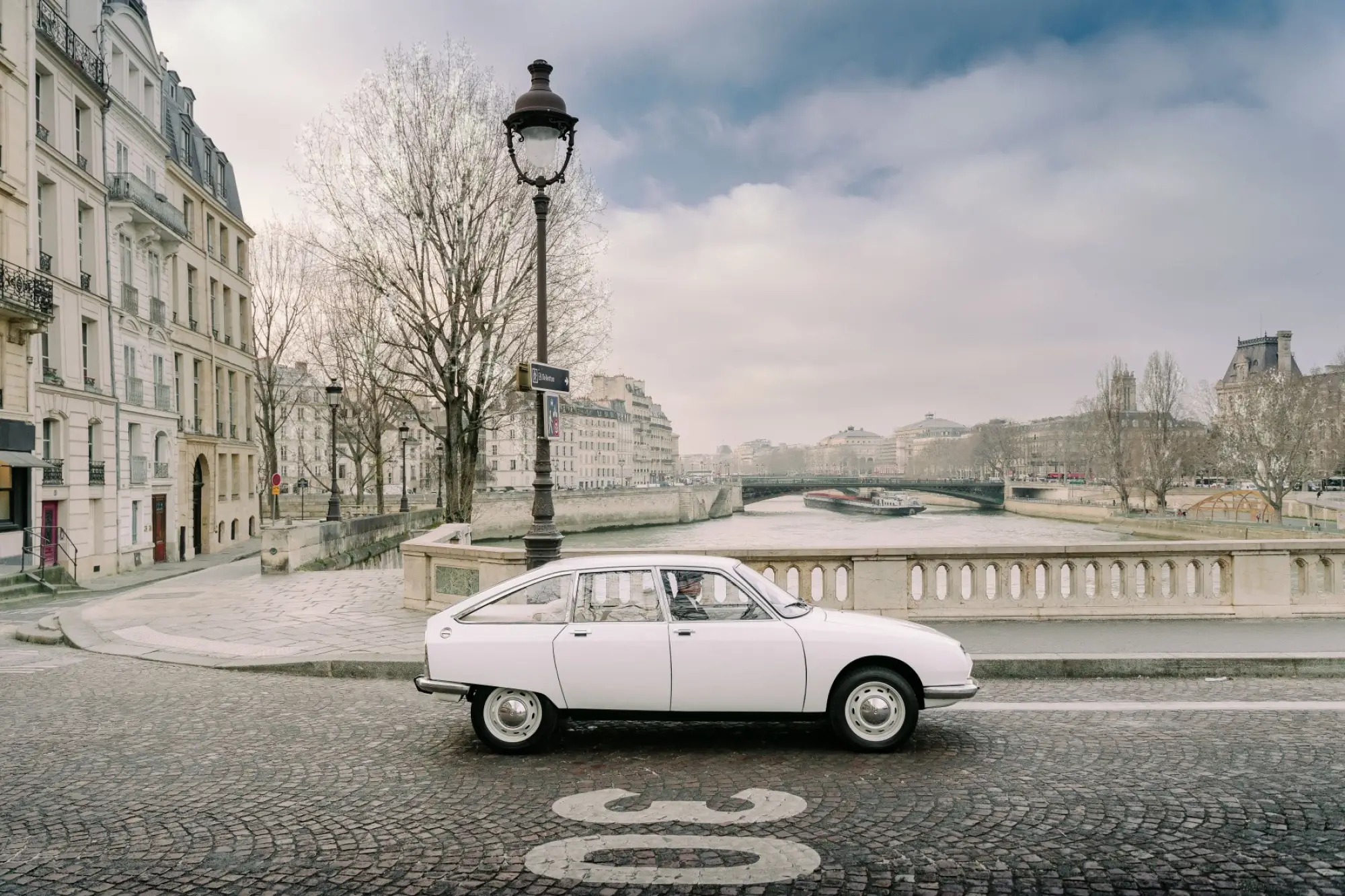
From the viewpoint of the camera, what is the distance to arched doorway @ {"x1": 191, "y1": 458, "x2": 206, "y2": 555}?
113 feet

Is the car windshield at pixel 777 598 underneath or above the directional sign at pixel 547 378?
underneath

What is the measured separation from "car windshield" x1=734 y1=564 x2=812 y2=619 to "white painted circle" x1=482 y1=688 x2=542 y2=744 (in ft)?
5.56

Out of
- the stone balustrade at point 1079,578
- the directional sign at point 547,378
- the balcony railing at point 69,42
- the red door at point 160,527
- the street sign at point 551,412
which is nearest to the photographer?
the directional sign at point 547,378

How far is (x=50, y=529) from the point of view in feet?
73.6

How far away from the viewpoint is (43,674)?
9.05 meters

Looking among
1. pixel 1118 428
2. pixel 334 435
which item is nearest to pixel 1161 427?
pixel 1118 428

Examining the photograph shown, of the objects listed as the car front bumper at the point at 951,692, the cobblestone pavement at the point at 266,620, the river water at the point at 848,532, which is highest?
the car front bumper at the point at 951,692

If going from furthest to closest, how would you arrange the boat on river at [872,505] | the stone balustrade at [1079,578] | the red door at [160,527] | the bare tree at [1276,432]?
the boat on river at [872,505], the bare tree at [1276,432], the red door at [160,527], the stone balustrade at [1079,578]

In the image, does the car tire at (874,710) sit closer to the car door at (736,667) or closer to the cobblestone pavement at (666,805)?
the cobblestone pavement at (666,805)

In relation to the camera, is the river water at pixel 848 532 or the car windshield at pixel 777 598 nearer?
the car windshield at pixel 777 598

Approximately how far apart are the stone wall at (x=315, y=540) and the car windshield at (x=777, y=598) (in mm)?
16670

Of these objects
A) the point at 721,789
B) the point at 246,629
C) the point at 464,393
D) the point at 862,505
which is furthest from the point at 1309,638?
the point at 862,505

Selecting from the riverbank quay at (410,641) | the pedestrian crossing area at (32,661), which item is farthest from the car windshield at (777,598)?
the pedestrian crossing area at (32,661)

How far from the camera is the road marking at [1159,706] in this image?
22.6ft
